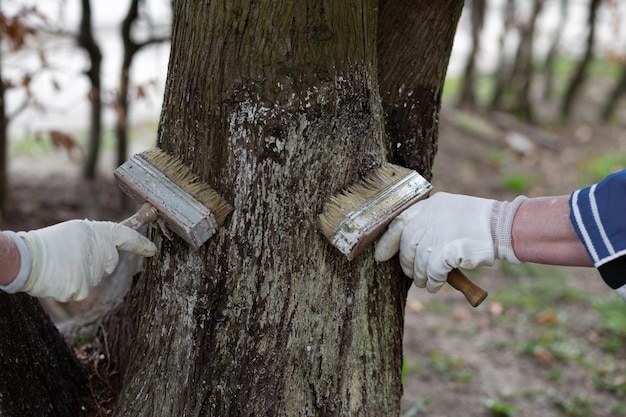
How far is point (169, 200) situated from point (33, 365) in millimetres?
762

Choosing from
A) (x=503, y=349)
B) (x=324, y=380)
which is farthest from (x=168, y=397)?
(x=503, y=349)

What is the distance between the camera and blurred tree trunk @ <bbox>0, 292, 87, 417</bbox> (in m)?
1.95

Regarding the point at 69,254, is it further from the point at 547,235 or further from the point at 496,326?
the point at 496,326

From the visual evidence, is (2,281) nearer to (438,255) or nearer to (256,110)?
(256,110)

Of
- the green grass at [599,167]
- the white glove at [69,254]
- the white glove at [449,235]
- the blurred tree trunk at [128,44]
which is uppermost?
the white glove at [449,235]

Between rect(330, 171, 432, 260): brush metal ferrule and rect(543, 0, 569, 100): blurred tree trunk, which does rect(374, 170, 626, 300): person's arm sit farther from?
rect(543, 0, 569, 100): blurred tree trunk

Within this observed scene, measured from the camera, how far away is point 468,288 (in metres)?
1.97

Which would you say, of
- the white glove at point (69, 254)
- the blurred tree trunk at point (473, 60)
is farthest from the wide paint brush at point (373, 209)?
the blurred tree trunk at point (473, 60)

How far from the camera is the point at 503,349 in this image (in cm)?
479

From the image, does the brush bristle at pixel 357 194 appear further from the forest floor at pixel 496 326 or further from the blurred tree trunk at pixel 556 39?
the blurred tree trunk at pixel 556 39

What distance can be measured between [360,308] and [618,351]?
3.55m

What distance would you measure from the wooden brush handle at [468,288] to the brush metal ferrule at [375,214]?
10.9 inches

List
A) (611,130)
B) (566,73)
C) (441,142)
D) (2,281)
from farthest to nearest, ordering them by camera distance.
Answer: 1. (566,73)
2. (611,130)
3. (441,142)
4. (2,281)

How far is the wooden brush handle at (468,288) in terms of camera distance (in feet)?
6.40
